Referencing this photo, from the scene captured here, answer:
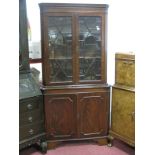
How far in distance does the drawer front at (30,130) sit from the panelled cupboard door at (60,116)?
130 millimetres

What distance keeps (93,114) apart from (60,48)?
924 millimetres

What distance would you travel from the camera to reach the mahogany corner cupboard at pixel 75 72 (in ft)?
10.2

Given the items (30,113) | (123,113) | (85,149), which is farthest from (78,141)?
(30,113)

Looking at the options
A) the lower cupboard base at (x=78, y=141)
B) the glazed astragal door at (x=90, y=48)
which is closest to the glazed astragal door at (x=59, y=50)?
the glazed astragal door at (x=90, y=48)

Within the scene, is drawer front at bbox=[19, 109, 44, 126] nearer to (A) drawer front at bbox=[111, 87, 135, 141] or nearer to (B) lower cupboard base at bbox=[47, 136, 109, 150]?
(B) lower cupboard base at bbox=[47, 136, 109, 150]

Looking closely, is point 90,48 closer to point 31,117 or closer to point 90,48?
point 90,48

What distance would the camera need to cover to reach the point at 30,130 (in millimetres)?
2891

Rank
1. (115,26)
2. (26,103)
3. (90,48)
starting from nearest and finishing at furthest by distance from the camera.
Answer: (26,103)
(90,48)
(115,26)

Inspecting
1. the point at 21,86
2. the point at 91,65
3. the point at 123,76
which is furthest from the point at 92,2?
the point at 21,86

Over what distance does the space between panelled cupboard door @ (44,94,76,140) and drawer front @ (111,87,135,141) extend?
1.64 feet

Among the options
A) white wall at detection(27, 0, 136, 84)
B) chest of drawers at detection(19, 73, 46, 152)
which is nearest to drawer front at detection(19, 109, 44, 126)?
chest of drawers at detection(19, 73, 46, 152)
